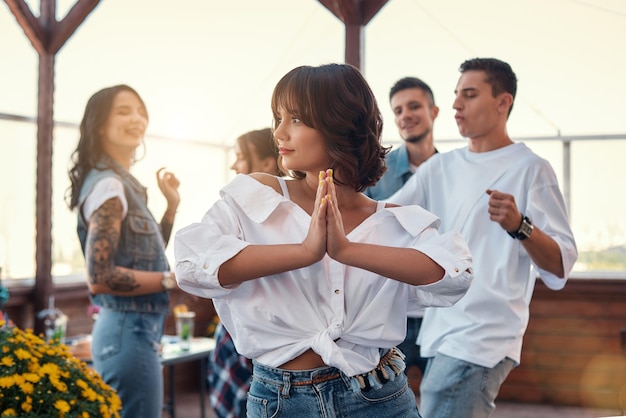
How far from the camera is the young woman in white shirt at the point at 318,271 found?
4.54 ft

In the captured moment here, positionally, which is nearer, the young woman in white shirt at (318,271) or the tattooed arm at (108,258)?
the young woman in white shirt at (318,271)

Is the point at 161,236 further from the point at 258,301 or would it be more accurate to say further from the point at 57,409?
the point at 258,301

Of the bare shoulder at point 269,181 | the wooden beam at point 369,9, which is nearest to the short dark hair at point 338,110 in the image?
the bare shoulder at point 269,181

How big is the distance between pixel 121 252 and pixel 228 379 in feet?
2.14

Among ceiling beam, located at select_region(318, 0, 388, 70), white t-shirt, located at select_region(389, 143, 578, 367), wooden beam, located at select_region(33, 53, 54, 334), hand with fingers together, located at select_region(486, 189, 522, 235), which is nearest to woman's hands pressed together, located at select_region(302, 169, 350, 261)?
hand with fingers together, located at select_region(486, 189, 522, 235)

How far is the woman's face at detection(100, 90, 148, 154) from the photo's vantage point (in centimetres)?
253

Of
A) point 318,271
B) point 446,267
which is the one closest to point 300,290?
point 318,271

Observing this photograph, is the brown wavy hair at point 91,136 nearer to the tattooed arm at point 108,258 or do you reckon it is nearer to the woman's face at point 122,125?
the woman's face at point 122,125

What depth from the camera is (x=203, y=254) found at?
1381 mm

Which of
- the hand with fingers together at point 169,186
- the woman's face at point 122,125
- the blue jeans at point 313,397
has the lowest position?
the blue jeans at point 313,397

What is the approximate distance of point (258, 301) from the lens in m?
1.44

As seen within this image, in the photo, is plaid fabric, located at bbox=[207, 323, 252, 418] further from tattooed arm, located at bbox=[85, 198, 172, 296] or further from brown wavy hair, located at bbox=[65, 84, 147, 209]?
brown wavy hair, located at bbox=[65, 84, 147, 209]

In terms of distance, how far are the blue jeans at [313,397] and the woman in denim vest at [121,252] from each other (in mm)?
1024

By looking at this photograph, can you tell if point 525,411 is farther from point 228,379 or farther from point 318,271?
point 318,271
